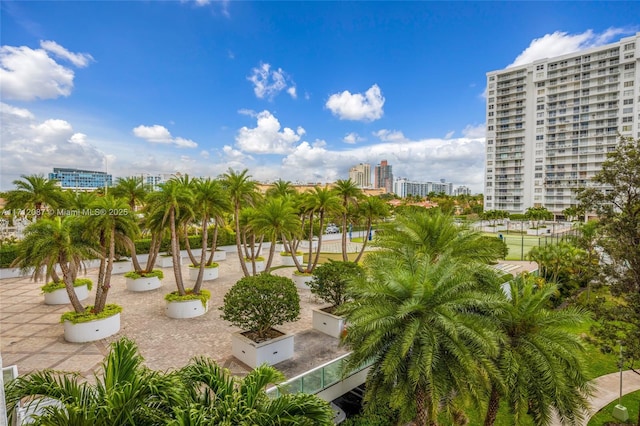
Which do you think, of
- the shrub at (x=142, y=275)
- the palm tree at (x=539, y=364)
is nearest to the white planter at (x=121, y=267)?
the shrub at (x=142, y=275)

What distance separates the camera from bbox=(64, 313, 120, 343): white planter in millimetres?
13602

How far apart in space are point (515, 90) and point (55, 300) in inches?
3880

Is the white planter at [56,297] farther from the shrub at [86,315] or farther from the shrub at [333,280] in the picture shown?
the shrub at [333,280]

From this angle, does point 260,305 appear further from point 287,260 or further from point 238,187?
point 287,260

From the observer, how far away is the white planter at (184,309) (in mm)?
16469

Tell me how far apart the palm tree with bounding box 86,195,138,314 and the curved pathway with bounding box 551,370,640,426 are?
19.2m

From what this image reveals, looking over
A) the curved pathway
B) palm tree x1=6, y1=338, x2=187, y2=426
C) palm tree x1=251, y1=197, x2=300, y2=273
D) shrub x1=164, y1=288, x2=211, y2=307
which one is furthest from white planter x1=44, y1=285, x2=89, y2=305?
the curved pathway

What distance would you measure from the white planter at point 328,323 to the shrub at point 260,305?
2.65 meters

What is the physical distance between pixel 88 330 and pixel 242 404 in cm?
1225

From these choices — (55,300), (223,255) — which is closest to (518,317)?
(55,300)

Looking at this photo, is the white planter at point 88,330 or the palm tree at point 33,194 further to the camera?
the palm tree at point 33,194

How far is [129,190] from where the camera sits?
2442cm

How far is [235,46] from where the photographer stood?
28.5 meters

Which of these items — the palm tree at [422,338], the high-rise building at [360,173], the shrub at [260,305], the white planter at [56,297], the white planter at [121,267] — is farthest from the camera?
the high-rise building at [360,173]
